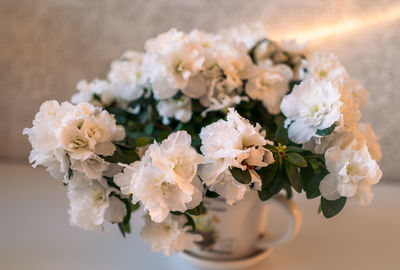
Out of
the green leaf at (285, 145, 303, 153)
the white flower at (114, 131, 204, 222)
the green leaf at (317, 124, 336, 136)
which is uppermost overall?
the green leaf at (317, 124, 336, 136)

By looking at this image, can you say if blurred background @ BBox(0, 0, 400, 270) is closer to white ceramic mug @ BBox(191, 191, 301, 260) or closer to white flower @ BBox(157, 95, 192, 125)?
white ceramic mug @ BBox(191, 191, 301, 260)

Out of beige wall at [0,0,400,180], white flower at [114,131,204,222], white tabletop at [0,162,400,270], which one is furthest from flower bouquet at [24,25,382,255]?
beige wall at [0,0,400,180]

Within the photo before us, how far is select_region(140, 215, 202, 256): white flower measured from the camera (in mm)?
565

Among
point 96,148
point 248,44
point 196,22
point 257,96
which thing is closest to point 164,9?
point 196,22

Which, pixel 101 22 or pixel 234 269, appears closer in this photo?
pixel 234 269

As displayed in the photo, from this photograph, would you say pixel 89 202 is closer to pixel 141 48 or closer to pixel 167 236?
pixel 167 236

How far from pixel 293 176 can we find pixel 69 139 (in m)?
0.27

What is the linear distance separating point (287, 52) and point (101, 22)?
0.50m

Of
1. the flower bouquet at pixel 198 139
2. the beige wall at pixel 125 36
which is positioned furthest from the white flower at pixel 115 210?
the beige wall at pixel 125 36

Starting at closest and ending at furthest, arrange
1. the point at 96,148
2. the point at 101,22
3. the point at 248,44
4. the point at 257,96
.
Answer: the point at 96,148
the point at 257,96
the point at 248,44
the point at 101,22

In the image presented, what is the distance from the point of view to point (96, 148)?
1.54 ft

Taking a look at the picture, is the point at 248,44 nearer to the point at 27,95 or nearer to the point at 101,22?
the point at 101,22

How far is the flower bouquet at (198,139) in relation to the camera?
42cm

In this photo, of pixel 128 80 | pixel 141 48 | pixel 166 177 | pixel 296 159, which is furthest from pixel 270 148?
pixel 141 48
